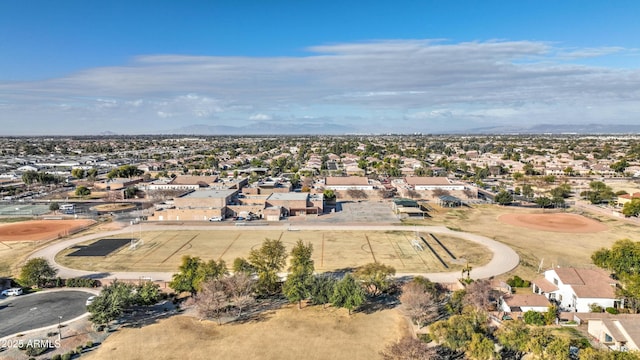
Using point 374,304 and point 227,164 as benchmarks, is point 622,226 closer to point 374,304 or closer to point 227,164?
point 374,304

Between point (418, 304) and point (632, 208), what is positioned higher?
point (632, 208)

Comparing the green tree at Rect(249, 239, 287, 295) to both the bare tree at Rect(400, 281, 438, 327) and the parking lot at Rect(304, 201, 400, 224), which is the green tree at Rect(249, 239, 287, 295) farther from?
the parking lot at Rect(304, 201, 400, 224)

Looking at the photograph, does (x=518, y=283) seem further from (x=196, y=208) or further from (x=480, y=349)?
(x=196, y=208)

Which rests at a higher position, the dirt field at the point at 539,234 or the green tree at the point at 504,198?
the green tree at the point at 504,198

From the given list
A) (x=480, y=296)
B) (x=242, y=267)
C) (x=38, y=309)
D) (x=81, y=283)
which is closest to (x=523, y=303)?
(x=480, y=296)

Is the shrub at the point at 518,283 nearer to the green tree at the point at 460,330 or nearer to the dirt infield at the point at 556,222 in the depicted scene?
the green tree at the point at 460,330

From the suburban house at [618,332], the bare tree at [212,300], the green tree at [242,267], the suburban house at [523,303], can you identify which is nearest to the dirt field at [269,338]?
the bare tree at [212,300]
